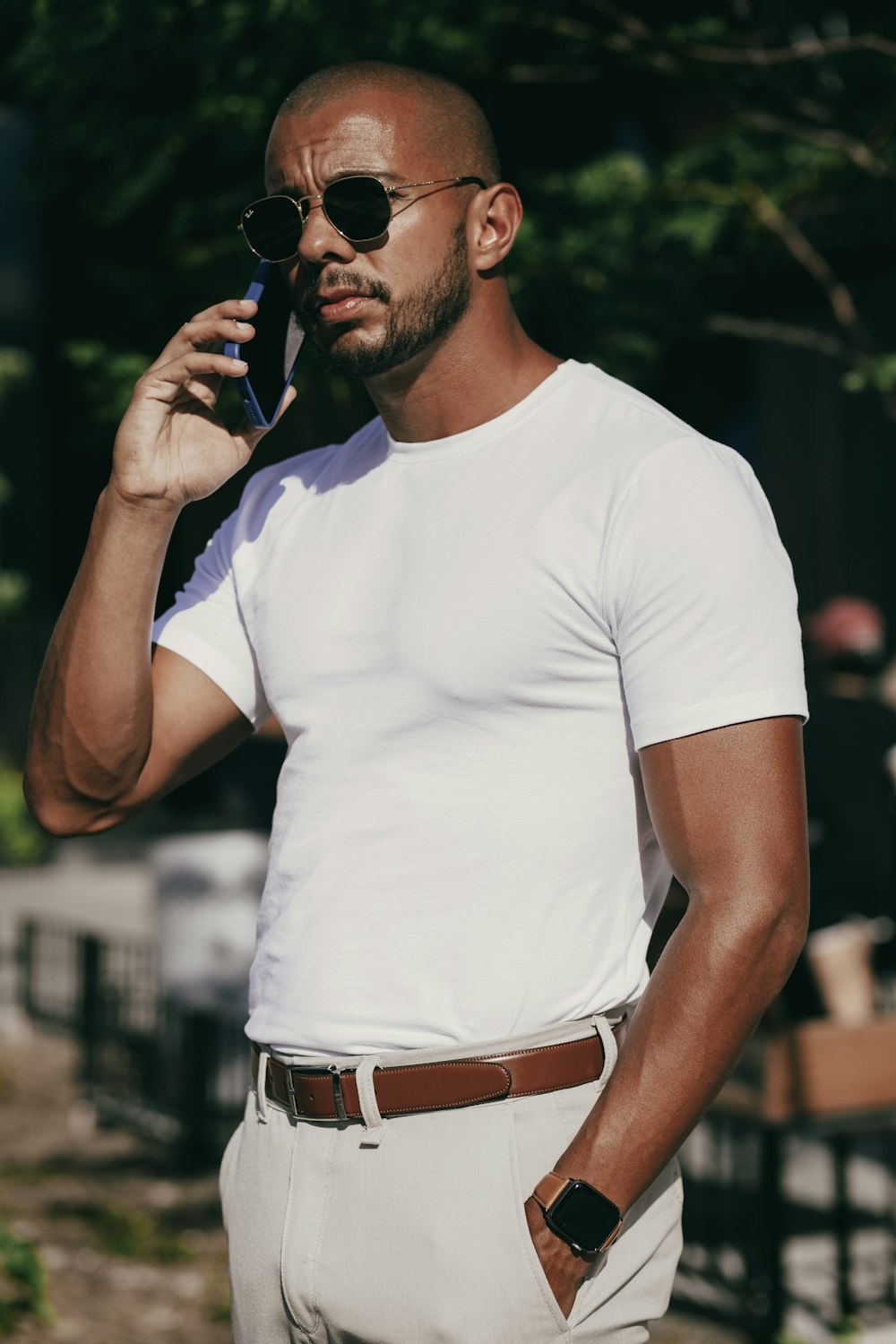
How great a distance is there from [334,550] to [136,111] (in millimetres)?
2283

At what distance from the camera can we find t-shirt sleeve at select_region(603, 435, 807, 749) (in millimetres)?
2033

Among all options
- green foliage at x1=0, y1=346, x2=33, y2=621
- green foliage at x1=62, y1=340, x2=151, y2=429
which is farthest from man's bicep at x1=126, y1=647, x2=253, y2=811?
green foliage at x1=0, y1=346, x2=33, y2=621

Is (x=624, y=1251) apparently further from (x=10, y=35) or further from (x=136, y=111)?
(x=10, y=35)

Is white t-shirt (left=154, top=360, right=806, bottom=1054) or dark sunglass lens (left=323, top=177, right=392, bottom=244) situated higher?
dark sunglass lens (left=323, top=177, right=392, bottom=244)

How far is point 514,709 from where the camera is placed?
2178mm

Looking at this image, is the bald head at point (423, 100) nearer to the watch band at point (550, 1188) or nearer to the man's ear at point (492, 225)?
the man's ear at point (492, 225)

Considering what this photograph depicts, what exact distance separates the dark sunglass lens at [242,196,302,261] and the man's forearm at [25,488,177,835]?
0.44 m

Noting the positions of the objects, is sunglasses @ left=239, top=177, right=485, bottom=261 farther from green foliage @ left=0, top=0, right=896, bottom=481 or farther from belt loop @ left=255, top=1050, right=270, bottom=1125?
green foliage @ left=0, top=0, right=896, bottom=481

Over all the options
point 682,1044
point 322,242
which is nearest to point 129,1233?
point 682,1044

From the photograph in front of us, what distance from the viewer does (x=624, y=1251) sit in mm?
2191

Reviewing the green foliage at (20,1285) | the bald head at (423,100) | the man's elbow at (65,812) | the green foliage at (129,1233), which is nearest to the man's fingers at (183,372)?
the bald head at (423,100)

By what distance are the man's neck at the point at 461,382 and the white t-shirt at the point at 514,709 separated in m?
0.04

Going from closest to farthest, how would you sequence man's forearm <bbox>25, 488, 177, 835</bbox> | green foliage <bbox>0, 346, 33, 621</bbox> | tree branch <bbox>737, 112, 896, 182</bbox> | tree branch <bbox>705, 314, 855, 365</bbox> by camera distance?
man's forearm <bbox>25, 488, 177, 835</bbox> → tree branch <bbox>737, 112, 896, 182</bbox> → tree branch <bbox>705, 314, 855, 365</bbox> → green foliage <bbox>0, 346, 33, 621</bbox>

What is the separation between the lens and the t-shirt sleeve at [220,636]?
2598 mm
